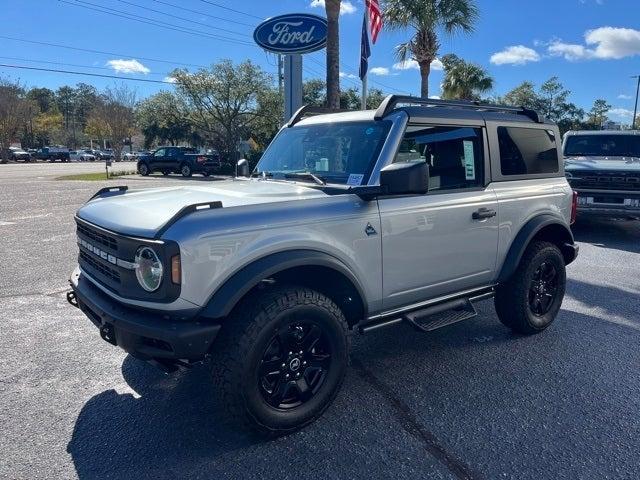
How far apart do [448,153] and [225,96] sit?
27.6m

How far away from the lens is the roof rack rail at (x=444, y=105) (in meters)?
3.44

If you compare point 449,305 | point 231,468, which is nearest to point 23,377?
point 231,468

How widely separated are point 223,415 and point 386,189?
5.79 ft

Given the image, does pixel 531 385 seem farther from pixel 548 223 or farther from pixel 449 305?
pixel 548 223

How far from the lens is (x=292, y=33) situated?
12242 mm

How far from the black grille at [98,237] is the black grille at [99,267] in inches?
4.9

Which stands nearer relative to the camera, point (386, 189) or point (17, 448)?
point (17, 448)

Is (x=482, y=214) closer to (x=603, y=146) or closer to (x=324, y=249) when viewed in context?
(x=324, y=249)

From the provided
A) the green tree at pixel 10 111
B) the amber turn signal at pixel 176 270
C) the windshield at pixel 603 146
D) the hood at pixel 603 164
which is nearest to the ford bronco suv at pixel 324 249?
the amber turn signal at pixel 176 270

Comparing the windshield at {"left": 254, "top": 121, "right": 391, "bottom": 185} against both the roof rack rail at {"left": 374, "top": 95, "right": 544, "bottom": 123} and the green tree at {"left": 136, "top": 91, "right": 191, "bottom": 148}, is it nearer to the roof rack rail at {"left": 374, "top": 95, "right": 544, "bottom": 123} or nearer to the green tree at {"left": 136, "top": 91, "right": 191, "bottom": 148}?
the roof rack rail at {"left": 374, "top": 95, "right": 544, "bottom": 123}

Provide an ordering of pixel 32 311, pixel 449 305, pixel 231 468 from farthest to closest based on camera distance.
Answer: pixel 32 311 < pixel 449 305 < pixel 231 468

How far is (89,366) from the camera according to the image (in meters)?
3.75

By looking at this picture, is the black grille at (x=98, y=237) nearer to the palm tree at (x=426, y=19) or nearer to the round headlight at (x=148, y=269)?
the round headlight at (x=148, y=269)

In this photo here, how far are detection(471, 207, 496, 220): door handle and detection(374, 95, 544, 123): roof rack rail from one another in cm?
87
